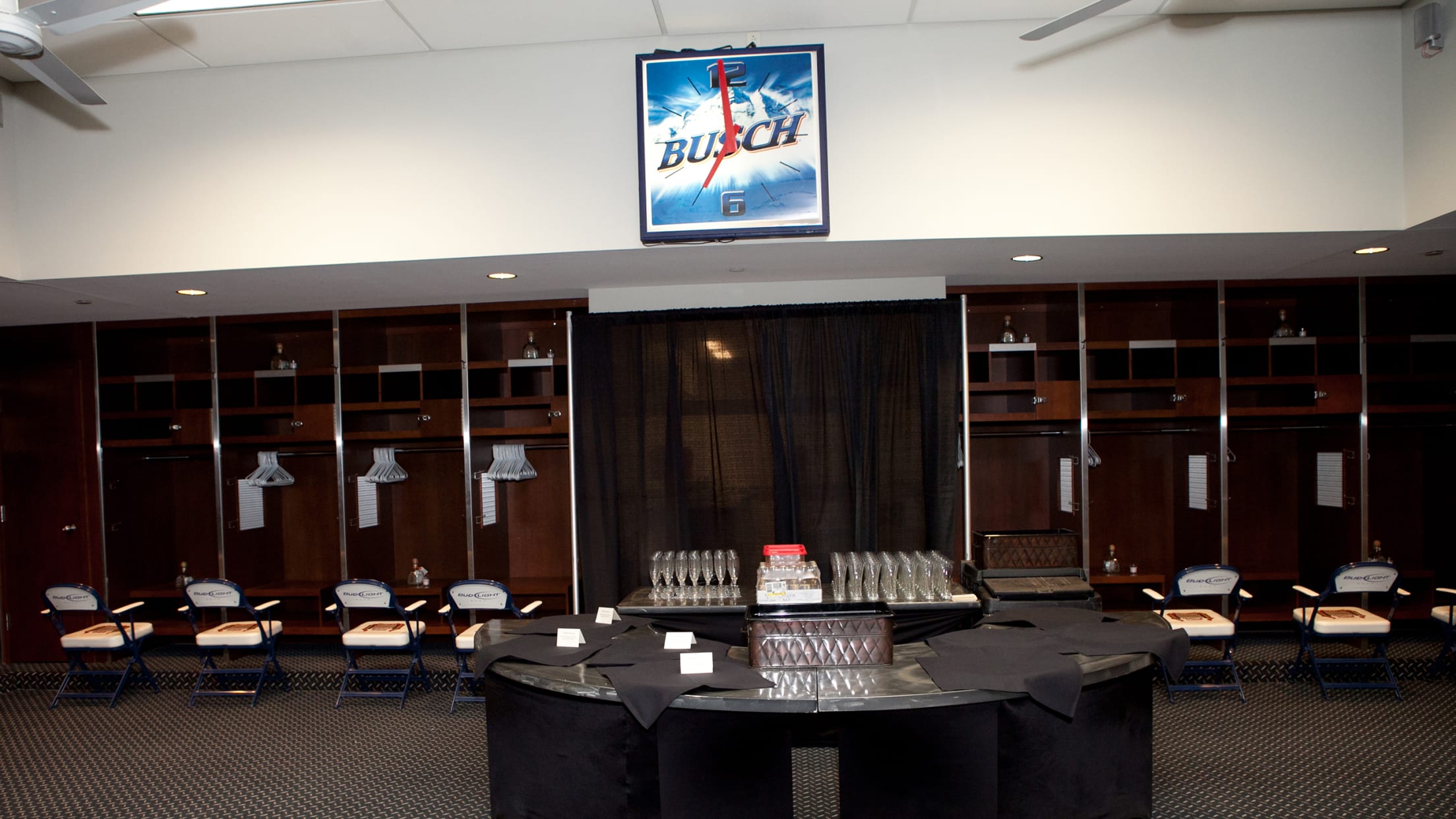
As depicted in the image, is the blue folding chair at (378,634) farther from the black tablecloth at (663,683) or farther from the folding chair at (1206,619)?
the folding chair at (1206,619)

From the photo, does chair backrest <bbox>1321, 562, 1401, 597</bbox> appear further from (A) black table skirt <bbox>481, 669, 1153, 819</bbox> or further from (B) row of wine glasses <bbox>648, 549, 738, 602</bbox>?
(B) row of wine glasses <bbox>648, 549, 738, 602</bbox>

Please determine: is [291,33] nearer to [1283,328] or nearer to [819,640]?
[819,640]

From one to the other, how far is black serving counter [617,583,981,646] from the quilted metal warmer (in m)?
1.53

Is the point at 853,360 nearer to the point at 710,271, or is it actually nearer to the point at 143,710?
the point at 710,271

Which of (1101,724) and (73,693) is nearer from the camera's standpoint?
(1101,724)

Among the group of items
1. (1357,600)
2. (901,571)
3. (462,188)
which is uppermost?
(462,188)

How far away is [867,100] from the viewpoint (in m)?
4.31

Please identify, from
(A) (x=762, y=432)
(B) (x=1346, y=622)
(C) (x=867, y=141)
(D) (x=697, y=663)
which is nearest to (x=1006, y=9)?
(C) (x=867, y=141)

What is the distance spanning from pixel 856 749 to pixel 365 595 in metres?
3.81

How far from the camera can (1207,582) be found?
16.8 ft

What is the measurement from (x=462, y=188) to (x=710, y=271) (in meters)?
1.62

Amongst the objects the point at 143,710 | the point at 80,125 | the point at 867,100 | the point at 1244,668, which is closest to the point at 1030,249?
the point at 867,100

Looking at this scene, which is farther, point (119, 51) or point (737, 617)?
point (737, 617)

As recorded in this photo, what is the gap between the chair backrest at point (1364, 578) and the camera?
5.00m
